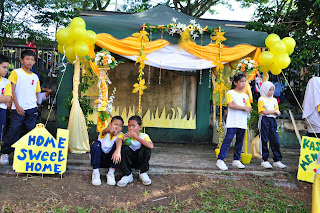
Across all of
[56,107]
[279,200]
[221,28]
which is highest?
[221,28]

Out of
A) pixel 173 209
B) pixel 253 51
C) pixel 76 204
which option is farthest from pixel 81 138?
pixel 253 51

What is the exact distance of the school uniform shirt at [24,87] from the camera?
416 cm

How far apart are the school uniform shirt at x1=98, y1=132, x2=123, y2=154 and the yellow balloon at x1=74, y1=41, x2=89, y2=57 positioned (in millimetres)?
1587

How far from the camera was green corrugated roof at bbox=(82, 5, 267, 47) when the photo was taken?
5020 mm

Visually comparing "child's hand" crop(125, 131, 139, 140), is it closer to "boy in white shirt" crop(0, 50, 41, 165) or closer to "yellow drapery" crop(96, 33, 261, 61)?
"boy in white shirt" crop(0, 50, 41, 165)

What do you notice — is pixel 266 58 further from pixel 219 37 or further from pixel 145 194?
pixel 145 194

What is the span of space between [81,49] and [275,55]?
3564mm

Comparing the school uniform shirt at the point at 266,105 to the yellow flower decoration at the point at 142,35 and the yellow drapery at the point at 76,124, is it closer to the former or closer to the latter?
the yellow flower decoration at the point at 142,35

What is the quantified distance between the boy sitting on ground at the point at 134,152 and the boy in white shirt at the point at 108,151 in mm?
105

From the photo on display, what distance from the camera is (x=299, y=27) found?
25.4ft

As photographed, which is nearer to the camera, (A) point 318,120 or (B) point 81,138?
(A) point 318,120

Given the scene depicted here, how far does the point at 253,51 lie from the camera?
5613 mm

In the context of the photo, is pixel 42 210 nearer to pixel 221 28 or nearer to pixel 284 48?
pixel 221 28

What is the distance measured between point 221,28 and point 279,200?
132 inches
